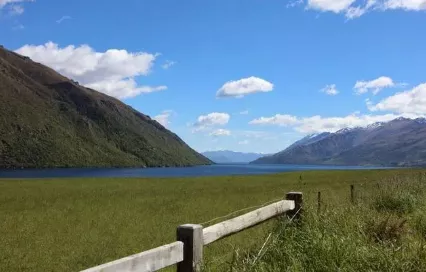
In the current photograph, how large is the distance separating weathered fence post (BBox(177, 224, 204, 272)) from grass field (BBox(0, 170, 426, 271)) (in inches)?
40.2

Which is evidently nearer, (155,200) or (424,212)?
(424,212)

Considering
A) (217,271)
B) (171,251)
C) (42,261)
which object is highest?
(171,251)

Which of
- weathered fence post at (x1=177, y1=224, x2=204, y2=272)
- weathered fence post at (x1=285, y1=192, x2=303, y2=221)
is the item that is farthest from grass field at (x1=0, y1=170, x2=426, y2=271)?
weathered fence post at (x1=177, y1=224, x2=204, y2=272)

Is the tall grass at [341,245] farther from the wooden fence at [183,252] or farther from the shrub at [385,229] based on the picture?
the wooden fence at [183,252]

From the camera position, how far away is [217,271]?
705 centimetres

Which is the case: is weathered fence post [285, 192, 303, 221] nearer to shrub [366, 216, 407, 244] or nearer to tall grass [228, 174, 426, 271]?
tall grass [228, 174, 426, 271]

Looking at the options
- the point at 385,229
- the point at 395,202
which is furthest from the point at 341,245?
the point at 395,202

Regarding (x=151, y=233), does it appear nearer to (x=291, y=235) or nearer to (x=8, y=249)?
(x=8, y=249)

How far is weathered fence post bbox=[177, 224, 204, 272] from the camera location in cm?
572

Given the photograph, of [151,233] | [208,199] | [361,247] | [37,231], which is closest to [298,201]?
[361,247]

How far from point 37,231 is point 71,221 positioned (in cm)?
307

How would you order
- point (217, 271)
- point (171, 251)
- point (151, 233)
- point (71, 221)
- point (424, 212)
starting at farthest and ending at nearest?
point (71, 221), point (151, 233), point (424, 212), point (217, 271), point (171, 251)

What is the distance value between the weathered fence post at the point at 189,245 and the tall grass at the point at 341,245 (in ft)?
4.85

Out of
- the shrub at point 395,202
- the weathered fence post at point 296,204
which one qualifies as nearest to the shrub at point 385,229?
the weathered fence post at point 296,204
